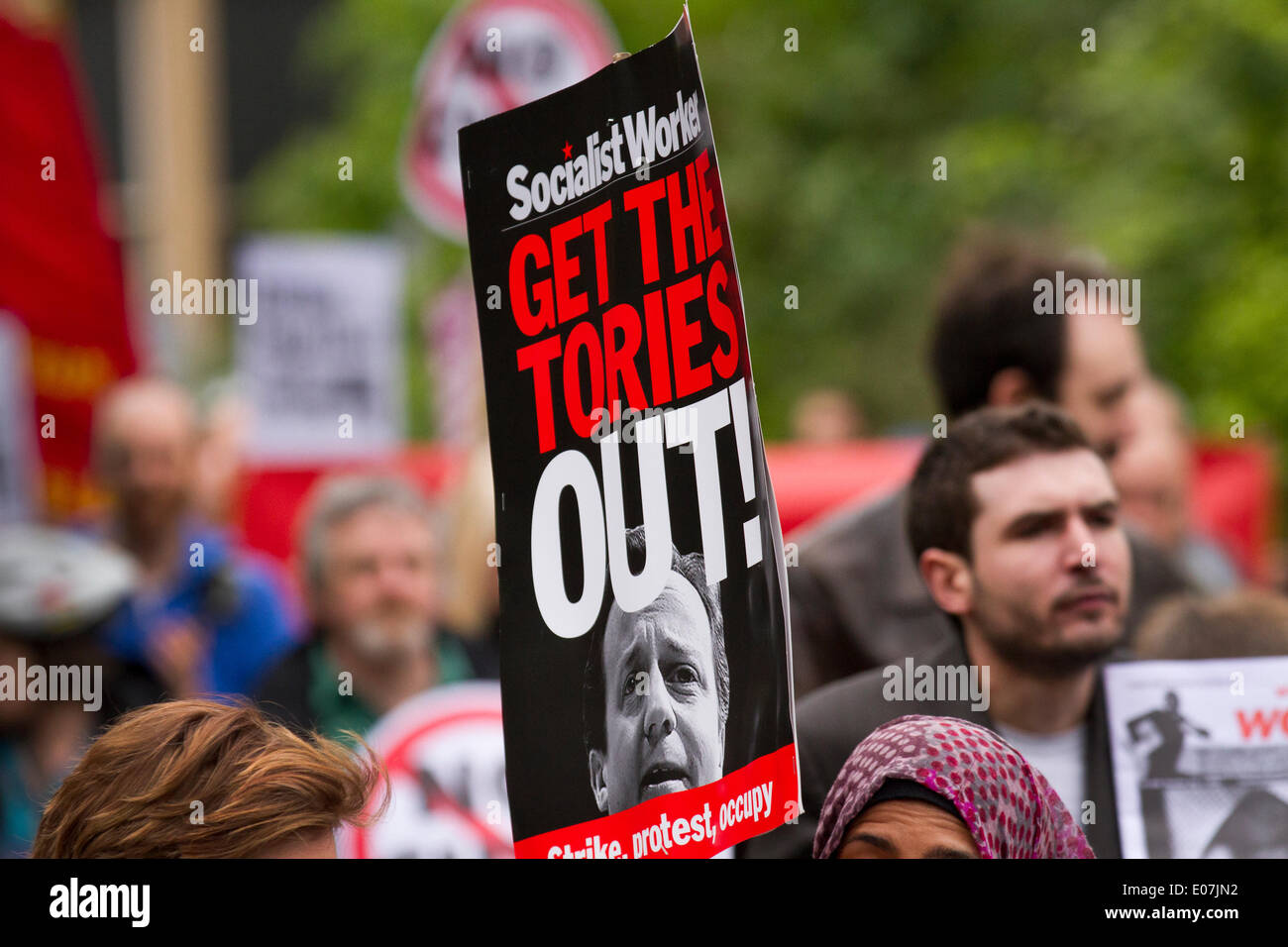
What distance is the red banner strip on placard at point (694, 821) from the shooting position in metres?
1.80

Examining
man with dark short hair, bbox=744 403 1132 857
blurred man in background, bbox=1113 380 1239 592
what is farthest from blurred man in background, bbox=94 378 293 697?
man with dark short hair, bbox=744 403 1132 857

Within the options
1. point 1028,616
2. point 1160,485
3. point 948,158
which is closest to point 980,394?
point 1028,616

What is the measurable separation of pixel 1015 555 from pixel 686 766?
0.51m

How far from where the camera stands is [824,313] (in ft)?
38.0

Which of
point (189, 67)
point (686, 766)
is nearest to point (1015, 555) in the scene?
point (686, 766)

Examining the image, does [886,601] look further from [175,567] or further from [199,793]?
[175,567]

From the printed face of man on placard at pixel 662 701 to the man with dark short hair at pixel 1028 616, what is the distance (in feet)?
0.90

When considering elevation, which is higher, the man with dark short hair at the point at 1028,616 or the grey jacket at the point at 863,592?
the grey jacket at the point at 863,592

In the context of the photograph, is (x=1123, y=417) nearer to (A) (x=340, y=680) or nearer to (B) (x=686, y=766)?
(B) (x=686, y=766)

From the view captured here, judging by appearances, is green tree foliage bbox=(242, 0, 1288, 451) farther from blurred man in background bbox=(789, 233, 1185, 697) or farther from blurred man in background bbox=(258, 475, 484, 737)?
blurred man in background bbox=(789, 233, 1185, 697)

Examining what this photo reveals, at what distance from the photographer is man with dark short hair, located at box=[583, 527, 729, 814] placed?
182cm

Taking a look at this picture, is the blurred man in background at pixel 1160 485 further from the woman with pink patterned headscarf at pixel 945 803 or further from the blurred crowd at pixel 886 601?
the woman with pink patterned headscarf at pixel 945 803

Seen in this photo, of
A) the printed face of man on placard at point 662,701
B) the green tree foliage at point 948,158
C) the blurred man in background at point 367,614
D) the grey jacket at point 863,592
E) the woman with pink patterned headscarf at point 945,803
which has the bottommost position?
the woman with pink patterned headscarf at point 945,803

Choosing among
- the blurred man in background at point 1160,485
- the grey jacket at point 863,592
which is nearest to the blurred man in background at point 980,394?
the grey jacket at point 863,592
